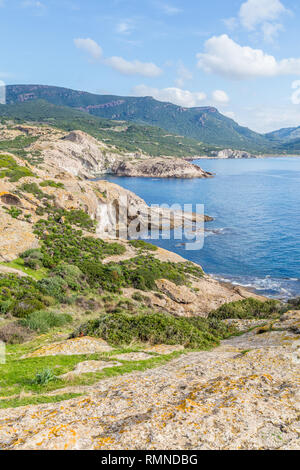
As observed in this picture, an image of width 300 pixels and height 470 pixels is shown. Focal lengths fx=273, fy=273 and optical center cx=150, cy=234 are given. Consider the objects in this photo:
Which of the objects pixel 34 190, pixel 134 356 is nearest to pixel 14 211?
pixel 34 190

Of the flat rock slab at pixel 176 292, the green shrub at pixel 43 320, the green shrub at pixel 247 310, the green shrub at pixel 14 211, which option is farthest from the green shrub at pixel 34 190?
the green shrub at pixel 247 310

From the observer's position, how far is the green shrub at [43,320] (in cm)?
1650

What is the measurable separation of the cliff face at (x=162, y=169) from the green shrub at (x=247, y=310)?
149 m

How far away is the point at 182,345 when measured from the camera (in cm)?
1381

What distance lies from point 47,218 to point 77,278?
14.5 meters

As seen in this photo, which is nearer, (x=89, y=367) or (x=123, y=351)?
(x=89, y=367)

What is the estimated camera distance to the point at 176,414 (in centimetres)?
604

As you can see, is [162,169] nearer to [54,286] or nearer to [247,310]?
[247,310]

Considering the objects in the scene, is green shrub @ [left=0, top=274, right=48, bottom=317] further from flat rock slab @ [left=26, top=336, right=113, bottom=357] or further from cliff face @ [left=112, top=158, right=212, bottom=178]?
cliff face @ [left=112, top=158, right=212, bottom=178]

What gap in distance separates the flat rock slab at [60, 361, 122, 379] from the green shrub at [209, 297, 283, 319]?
1671cm

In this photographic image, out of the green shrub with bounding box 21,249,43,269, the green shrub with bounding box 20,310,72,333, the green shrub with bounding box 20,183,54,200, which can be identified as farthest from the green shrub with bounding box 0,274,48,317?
the green shrub with bounding box 20,183,54,200

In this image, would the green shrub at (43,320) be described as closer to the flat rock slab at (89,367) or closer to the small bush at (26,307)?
the small bush at (26,307)

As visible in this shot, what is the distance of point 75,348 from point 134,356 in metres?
2.77
